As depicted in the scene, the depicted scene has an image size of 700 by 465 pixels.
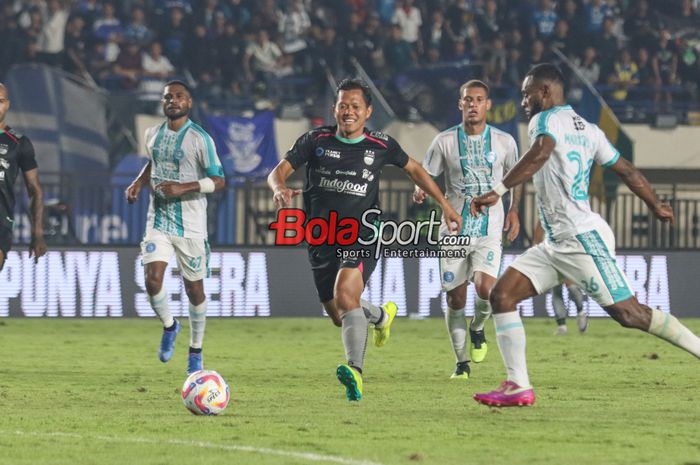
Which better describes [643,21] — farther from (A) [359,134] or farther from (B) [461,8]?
(A) [359,134]

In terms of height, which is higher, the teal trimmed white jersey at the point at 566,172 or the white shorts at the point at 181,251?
the teal trimmed white jersey at the point at 566,172

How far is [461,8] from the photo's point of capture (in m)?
26.5

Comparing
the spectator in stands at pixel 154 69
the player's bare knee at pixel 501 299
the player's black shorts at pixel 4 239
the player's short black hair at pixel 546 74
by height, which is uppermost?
the spectator in stands at pixel 154 69

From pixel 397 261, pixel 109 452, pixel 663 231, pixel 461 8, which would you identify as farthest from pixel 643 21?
pixel 109 452

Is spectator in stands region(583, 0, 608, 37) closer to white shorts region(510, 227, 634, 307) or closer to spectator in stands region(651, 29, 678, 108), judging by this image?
spectator in stands region(651, 29, 678, 108)

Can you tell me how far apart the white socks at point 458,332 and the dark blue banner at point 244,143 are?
436 inches

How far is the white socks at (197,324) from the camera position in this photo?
11.3m

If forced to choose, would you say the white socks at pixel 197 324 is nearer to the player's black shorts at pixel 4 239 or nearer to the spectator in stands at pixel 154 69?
the player's black shorts at pixel 4 239

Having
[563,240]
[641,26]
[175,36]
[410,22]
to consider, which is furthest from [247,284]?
[641,26]

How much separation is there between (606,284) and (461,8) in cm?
1851

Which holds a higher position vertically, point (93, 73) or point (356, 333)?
point (93, 73)

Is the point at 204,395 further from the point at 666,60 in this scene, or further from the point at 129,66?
the point at 666,60

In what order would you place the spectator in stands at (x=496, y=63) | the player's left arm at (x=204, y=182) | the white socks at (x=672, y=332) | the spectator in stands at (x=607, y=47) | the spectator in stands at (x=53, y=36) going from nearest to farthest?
the white socks at (x=672, y=332) < the player's left arm at (x=204, y=182) < the spectator in stands at (x=53, y=36) < the spectator in stands at (x=496, y=63) < the spectator in stands at (x=607, y=47)

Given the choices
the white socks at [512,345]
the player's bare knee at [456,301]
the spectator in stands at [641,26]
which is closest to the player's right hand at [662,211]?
the white socks at [512,345]
